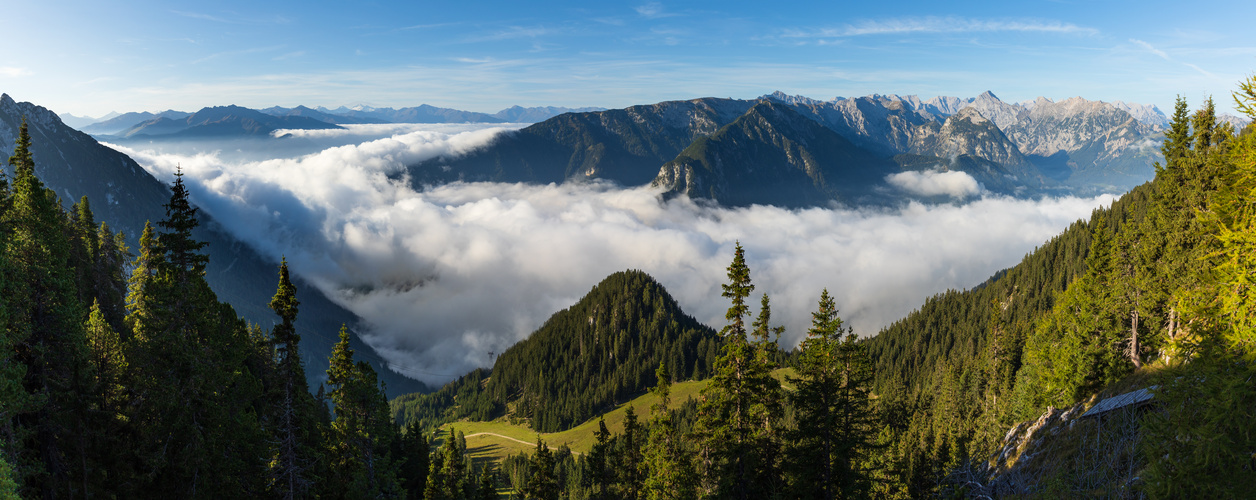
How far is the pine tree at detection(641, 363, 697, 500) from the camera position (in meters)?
36.3

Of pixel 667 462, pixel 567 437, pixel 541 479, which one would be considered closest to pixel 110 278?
pixel 541 479

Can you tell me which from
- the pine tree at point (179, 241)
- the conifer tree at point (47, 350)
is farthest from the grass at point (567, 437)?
the conifer tree at point (47, 350)

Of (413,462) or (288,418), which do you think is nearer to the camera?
(288,418)

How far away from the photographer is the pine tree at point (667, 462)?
3631cm

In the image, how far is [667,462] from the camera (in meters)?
37.2

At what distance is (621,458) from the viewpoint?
5834cm

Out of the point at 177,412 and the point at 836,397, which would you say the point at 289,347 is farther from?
the point at 836,397

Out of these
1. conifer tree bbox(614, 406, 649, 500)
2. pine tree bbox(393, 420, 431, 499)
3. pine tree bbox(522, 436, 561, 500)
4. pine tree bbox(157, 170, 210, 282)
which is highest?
pine tree bbox(157, 170, 210, 282)

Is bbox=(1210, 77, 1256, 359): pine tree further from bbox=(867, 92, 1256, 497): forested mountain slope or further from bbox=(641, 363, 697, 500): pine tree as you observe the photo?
bbox=(641, 363, 697, 500): pine tree

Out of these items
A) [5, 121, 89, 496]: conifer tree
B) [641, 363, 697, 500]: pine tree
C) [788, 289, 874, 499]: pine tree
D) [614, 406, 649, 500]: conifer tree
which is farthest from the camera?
[614, 406, 649, 500]: conifer tree

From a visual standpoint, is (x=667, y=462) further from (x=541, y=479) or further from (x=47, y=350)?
(x=47, y=350)

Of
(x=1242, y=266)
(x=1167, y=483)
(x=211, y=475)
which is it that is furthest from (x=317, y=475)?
(x=1242, y=266)

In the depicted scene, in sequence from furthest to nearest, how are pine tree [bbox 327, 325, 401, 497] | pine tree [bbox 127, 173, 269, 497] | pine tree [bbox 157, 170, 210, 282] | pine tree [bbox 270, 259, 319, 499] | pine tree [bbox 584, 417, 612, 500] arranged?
1. pine tree [bbox 584, 417, 612, 500]
2. pine tree [bbox 327, 325, 401, 497]
3. pine tree [bbox 157, 170, 210, 282]
4. pine tree [bbox 270, 259, 319, 499]
5. pine tree [bbox 127, 173, 269, 497]

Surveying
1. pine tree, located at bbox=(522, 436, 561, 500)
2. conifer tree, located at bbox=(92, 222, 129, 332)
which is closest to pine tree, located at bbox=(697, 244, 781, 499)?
pine tree, located at bbox=(522, 436, 561, 500)
